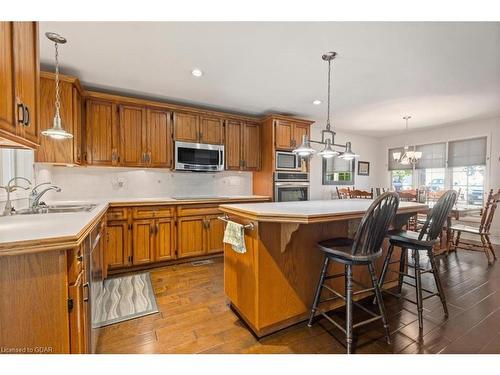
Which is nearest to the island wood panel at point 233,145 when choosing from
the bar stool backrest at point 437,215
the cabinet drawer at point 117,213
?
the cabinet drawer at point 117,213

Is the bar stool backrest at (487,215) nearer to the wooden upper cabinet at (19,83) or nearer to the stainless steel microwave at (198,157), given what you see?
the stainless steel microwave at (198,157)

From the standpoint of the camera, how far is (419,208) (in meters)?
2.13

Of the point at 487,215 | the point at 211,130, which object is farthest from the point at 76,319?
the point at 487,215

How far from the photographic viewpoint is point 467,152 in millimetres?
4734

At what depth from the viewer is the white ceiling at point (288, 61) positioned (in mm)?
1856

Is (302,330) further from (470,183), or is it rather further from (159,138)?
(470,183)

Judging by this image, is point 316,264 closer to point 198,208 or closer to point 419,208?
point 419,208

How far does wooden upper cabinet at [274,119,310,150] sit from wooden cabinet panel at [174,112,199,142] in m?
1.32

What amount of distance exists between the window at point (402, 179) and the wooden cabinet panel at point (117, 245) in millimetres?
6254

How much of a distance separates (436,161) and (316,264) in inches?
203
